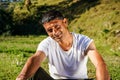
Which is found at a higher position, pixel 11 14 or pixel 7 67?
pixel 11 14

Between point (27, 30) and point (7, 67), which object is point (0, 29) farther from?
point (7, 67)

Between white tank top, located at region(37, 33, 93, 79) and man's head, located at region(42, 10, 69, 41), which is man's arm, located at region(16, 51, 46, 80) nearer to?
white tank top, located at region(37, 33, 93, 79)

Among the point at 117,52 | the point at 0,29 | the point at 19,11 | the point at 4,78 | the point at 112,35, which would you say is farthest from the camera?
the point at 19,11

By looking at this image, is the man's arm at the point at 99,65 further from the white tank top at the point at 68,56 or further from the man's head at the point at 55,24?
the man's head at the point at 55,24

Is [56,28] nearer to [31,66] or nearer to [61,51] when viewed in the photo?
[61,51]

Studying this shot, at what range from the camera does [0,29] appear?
94.5 feet

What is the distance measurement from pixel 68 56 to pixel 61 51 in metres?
0.12

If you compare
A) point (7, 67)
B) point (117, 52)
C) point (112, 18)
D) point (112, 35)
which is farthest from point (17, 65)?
point (112, 18)

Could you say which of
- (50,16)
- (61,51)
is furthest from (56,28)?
(61,51)

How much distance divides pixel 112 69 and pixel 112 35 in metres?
8.55

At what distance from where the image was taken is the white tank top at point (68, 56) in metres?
5.23

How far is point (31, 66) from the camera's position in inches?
198

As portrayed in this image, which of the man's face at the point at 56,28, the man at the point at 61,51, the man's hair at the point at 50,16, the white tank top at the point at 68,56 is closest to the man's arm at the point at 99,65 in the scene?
the man at the point at 61,51

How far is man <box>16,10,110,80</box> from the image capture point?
5098 millimetres
